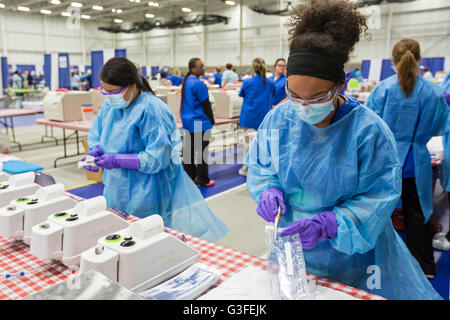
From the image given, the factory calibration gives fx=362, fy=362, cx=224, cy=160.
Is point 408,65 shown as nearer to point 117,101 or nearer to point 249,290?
point 117,101

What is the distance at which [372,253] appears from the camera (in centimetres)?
121

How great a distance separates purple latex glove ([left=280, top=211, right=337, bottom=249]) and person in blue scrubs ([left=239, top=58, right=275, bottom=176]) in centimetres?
382

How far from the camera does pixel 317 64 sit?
3.20 ft

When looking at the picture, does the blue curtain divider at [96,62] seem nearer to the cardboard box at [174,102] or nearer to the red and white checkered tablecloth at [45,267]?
the cardboard box at [174,102]

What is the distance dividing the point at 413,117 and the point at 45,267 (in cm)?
218

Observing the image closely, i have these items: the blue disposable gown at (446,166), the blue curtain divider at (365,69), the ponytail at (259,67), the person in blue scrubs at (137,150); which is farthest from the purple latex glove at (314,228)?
the blue curtain divider at (365,69)

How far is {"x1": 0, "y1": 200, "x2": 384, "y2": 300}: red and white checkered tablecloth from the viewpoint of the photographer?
3.39 ft

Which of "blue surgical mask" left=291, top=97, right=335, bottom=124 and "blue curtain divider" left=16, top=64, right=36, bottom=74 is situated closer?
"blue surgical mask" left=291, top=97, right=335, bottom=124

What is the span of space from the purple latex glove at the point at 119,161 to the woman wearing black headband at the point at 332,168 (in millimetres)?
715

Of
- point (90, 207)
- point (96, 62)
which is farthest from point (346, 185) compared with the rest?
point (96, 62)

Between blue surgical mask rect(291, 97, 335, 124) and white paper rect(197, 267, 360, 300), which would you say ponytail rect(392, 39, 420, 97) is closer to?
blue surgical mask rect(291, 97, 335, 124)

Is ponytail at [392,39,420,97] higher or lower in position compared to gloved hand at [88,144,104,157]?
higher

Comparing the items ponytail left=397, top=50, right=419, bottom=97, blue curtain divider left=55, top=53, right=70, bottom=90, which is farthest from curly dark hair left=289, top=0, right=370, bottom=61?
blue curtain divider left=55, top=53, right=70, bottom=90

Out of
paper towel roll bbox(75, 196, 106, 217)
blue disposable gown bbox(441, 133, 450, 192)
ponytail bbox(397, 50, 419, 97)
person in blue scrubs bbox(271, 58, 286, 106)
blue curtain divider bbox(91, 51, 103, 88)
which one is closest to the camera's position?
paper towel roll bbox(75, 196, 106, 217)
